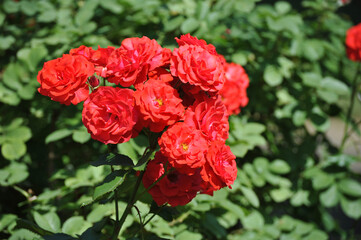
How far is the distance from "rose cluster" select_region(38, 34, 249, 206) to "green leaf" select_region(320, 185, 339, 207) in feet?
4.17

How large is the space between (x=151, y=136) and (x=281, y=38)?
1.62 m

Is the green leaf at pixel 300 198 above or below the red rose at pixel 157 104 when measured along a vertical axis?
below

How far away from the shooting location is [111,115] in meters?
0.92

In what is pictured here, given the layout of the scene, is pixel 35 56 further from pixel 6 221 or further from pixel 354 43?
pixel 354 43

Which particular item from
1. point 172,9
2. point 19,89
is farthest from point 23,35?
point 172,9

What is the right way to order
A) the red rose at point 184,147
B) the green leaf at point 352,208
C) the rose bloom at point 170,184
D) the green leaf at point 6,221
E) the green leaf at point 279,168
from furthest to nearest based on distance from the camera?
the green leaf at point 352,208 → the green leaf at point 279,168 → the green leaf at point 6,221 → the rose bloom at point 170,184 → the red rose at point 184,147

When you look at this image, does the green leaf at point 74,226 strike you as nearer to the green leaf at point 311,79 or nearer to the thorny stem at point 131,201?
the thorny stem at point 131,201

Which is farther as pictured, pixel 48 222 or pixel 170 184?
pixel 48 222

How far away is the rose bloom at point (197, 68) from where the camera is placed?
3.05 ft

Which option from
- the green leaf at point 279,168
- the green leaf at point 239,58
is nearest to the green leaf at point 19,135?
the green leaf at point 239,58

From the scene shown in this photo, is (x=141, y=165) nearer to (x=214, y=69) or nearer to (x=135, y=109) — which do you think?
(x=135, y=109)

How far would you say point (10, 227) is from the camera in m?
1.47

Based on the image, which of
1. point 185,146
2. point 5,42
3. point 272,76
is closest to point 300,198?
point 272,76

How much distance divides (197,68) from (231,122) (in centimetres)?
71
